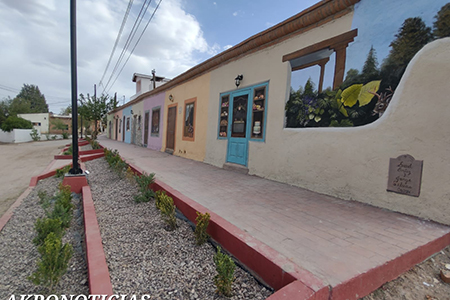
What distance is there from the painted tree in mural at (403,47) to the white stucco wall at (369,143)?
4.7 inches

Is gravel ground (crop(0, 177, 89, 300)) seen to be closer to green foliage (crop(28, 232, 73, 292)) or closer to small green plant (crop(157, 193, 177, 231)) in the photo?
green foliage (crop(28, 232, 73, 292))

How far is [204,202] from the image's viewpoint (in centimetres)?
346

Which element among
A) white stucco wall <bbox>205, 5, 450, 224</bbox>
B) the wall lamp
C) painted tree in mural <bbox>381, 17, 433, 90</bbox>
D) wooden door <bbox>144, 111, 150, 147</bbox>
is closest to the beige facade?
the wall lamp

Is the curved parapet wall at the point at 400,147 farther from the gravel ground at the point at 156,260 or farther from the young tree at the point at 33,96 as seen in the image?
the young tree at the point at 33,96

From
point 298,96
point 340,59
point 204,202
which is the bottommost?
point 204,202

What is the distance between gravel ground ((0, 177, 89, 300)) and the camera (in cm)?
191

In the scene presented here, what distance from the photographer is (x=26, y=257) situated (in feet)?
8.18

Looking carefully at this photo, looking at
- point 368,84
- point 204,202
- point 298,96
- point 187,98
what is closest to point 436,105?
point 368,84

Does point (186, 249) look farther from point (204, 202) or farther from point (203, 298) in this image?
point (204, 202)

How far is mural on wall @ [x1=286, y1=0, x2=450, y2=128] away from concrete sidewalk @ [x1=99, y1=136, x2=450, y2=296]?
1460 mm

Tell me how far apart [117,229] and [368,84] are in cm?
417

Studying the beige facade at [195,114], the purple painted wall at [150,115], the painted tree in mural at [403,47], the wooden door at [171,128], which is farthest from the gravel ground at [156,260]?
the purple painted wall at [150,115]

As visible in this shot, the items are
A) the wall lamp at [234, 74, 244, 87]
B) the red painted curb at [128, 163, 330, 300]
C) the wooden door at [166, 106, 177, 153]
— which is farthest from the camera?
the wooden door at [166, 106, 177, 153]

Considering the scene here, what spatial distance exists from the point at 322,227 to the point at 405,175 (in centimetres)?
151
